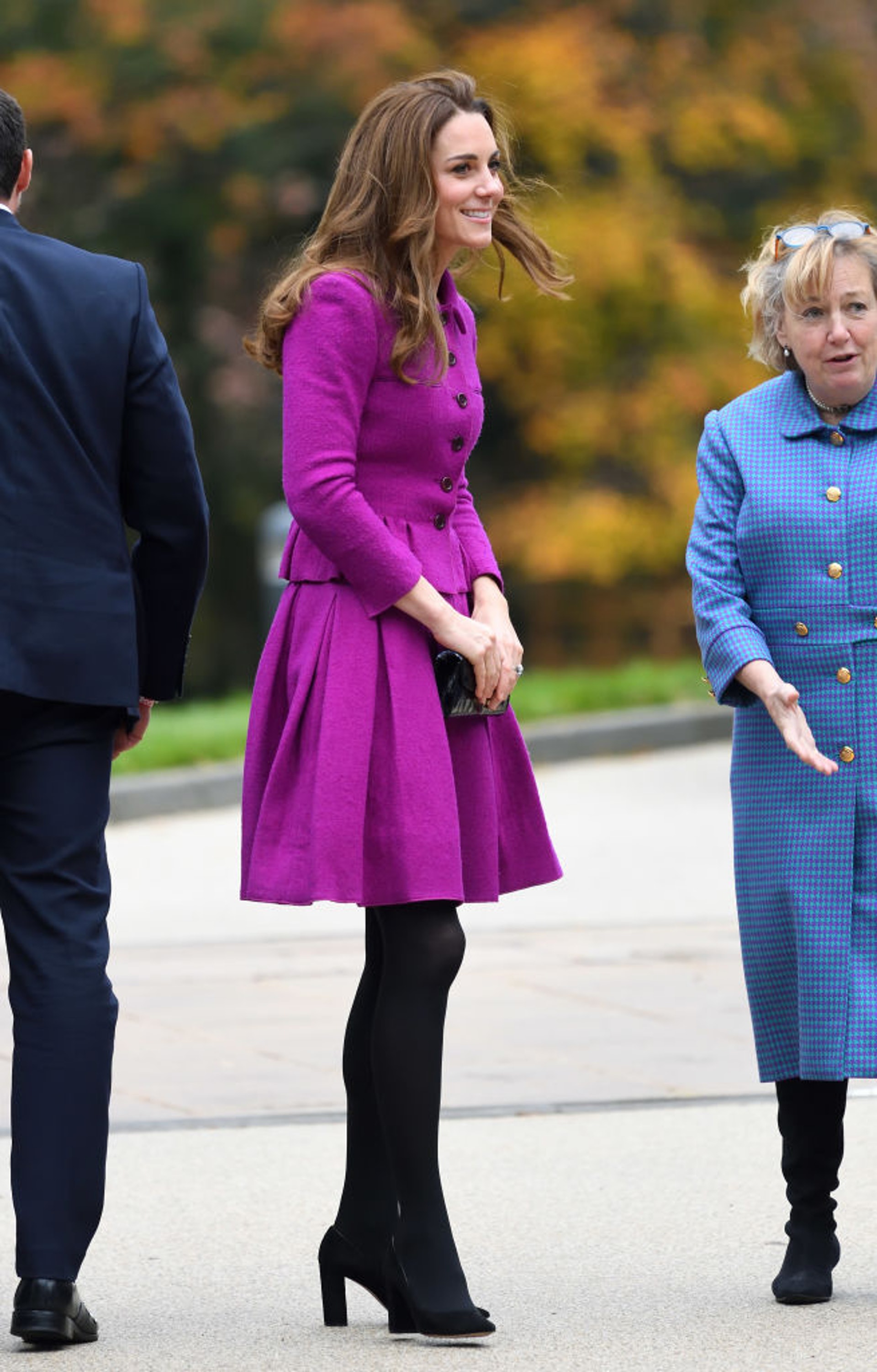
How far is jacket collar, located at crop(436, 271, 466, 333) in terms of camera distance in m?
3.90

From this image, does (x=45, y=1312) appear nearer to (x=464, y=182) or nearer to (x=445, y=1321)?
(x=445, y=1321)

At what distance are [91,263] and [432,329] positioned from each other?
539mm

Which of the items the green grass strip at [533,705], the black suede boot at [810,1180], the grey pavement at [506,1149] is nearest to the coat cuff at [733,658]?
the black suede boot at [810,1180]

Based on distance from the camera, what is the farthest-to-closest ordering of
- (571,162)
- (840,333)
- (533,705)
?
1. (571,162)
2. (533,705)
3. (840,333)

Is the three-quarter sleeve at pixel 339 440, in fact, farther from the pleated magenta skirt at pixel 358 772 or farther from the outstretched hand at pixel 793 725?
the outstretched hand at pixel 793 725

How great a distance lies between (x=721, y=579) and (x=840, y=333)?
0.45 meters

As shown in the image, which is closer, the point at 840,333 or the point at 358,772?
the point at 358,772

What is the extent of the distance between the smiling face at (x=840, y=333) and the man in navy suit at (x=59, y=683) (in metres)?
1.07

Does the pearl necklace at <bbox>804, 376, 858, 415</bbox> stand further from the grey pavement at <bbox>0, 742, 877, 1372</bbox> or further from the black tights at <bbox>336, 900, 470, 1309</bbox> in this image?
the grey pavement at <bbox>0, 742, 877, 1372</bbox>

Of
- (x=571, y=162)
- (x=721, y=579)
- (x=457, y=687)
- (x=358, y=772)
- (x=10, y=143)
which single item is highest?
(x=571, y=162)

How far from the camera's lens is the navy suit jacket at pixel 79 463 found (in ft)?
12.1

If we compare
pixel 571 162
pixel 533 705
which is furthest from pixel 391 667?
pixel 571 162

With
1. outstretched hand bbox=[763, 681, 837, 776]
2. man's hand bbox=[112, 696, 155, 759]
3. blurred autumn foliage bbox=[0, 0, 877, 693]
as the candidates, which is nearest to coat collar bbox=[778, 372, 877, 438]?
outstretched hand bbox=[763, 681, 837, 776]

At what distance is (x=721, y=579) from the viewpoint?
402 centimetres
